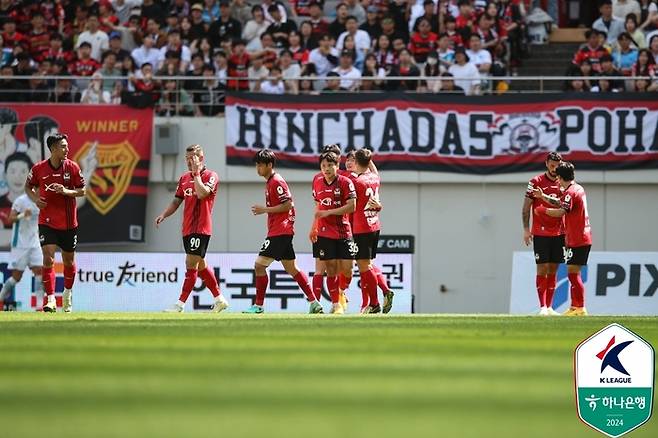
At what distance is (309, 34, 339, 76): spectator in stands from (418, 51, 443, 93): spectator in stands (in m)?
1.75

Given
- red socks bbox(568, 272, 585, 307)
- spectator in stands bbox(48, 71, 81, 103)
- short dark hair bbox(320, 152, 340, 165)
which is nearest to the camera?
short dark hair bbox(320, 152, 340, 165)

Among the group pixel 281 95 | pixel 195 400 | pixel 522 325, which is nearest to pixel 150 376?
pixel 195 400

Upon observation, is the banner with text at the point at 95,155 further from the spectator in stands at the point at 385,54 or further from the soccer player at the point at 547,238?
the soccer player at the point at 547,238

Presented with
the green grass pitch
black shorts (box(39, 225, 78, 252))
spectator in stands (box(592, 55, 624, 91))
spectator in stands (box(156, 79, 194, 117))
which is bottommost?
the green grass pitch

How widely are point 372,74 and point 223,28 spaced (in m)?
3.40

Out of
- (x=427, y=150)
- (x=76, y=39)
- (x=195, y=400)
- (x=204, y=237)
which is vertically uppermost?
(x=76, y=39)

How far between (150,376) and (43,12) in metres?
20.7

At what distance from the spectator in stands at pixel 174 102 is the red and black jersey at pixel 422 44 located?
14.5ft

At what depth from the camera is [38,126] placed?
1050 inches

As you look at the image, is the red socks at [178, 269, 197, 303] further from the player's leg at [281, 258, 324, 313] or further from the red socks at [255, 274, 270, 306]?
the player's leg at [281, 258, 324, 313]

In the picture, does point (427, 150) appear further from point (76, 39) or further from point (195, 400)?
point (195, 400)

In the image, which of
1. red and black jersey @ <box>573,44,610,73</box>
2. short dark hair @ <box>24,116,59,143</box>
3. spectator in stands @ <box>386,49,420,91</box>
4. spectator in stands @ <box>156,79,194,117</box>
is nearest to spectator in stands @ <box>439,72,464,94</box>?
spectator in stands @ <box>386,49,420,91</box>

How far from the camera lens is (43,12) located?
2873 cm

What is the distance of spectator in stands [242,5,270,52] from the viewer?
91.4ft
